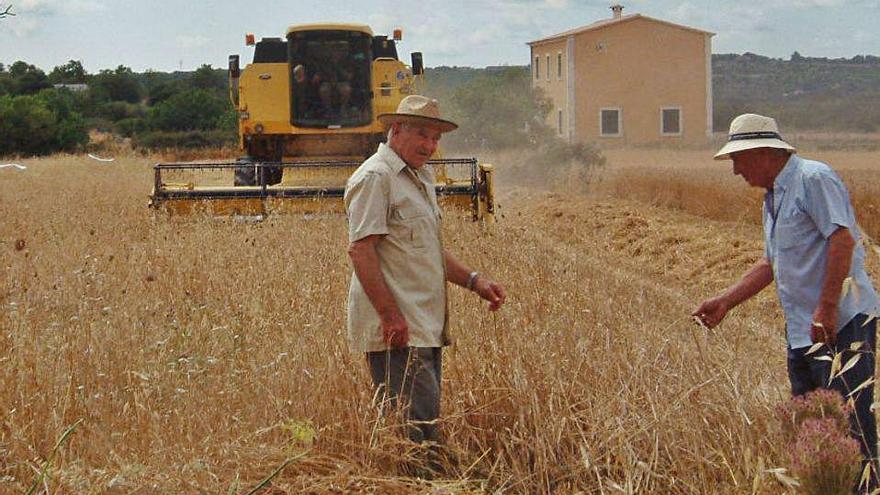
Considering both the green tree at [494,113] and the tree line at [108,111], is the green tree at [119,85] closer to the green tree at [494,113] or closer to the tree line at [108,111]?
the tree line at [108,111]

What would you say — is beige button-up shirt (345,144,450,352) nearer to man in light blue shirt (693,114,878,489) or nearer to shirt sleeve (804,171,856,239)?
man in light blue shirt (693,114,878,489)

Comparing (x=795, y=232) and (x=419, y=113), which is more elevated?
(x=419, y=113)

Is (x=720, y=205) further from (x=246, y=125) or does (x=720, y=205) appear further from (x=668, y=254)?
(x=246, y=125)

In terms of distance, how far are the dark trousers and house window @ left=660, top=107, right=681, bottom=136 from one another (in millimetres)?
50475

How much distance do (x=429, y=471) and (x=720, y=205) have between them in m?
15.4

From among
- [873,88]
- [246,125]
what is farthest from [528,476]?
[873,88]

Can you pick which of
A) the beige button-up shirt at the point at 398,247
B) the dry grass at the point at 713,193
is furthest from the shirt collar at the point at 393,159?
the dry grass at the point at 713,193

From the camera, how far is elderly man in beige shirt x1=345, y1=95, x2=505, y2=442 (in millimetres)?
4539

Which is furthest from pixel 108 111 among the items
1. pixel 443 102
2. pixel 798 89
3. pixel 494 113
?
pixel 798 89

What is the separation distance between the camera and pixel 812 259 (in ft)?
14.7

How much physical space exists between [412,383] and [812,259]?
5.15ft

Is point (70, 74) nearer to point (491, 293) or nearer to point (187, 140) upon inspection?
point (187, 140)

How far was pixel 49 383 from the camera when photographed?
5.22 meters

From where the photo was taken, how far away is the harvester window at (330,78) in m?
17.0
